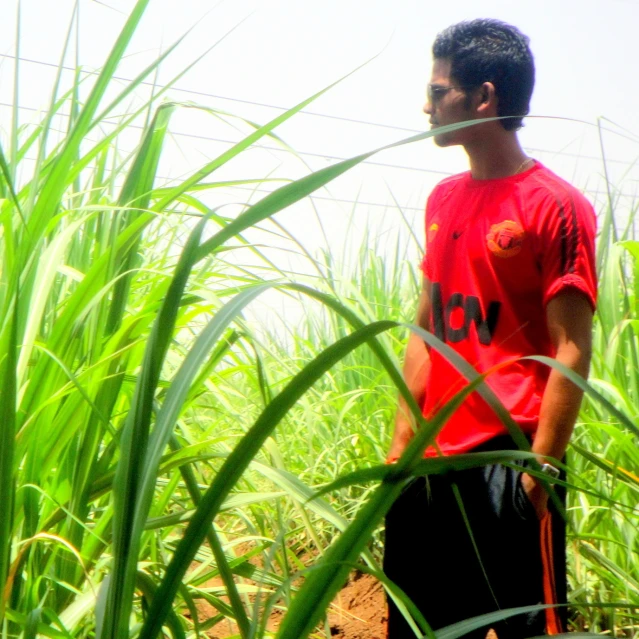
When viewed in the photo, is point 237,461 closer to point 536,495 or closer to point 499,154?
point 536,495

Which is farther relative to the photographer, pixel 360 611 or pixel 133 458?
pixel 360 611

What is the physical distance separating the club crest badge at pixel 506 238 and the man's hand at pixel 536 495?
0.94 ft

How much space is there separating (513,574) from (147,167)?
73cm

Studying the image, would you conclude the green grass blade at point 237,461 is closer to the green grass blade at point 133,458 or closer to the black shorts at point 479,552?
the green grass blade at point 133,458

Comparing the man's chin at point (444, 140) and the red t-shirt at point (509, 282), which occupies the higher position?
the man's chin at point (444, 140)

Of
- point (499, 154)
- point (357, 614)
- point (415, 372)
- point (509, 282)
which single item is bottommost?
point (357, 614)

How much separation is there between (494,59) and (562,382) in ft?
1.59

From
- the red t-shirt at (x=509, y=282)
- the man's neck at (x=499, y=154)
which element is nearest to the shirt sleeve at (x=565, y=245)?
the red t-shirt at (x=509, y=282)

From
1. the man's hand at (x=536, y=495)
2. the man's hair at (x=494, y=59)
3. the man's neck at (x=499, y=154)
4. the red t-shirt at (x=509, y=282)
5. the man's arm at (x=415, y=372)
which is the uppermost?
the man's hair at (x=494, y=59)

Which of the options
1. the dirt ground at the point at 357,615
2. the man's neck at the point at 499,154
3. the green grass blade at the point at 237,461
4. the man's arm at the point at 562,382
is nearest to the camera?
the green grass blade at the point at 237,461

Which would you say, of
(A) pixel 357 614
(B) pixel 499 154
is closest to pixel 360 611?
(A) pixel 357 614

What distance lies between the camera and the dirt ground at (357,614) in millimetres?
1548

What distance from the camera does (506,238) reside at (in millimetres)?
1104

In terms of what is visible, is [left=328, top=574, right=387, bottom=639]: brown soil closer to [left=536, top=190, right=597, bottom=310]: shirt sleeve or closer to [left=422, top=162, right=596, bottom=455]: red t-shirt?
[left=422, top=162, right=596, bottom=455]: red t-shirt
